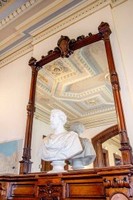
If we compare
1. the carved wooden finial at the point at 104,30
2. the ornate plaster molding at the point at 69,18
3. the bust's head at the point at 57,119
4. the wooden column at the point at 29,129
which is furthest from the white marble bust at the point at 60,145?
the ornate plaster molding at the point at 69,18

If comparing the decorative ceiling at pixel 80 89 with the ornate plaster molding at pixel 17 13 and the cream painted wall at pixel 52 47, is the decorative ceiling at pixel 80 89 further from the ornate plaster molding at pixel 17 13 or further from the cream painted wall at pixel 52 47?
the ornate plaster molding at pixel 17 13

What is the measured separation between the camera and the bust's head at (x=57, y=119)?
164cm

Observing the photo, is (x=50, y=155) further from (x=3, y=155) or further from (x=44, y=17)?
(x=44, y=17)

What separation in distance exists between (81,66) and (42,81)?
0.48 m

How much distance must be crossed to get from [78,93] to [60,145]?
537mm

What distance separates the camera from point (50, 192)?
1267mm

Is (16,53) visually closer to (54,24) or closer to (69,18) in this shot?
(54,24)

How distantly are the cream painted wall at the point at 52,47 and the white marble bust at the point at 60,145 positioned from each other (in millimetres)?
419

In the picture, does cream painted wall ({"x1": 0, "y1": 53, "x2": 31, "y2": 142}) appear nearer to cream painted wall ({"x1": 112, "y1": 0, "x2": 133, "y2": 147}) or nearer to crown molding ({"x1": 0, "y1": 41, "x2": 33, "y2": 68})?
crown molding ({"x1": 0, "y1": 41, "x2": 33, "y2": 68})

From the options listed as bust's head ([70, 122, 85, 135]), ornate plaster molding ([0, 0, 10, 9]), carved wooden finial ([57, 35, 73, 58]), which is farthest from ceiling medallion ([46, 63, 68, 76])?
ornate plaster molding ([0, 0, 10, 9])

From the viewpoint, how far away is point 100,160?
4.55 feet

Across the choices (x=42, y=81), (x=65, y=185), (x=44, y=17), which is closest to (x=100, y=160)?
(x=65, y=185)

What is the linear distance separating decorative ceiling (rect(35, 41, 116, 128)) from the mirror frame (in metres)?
0.05

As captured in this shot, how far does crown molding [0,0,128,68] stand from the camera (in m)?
2.08
